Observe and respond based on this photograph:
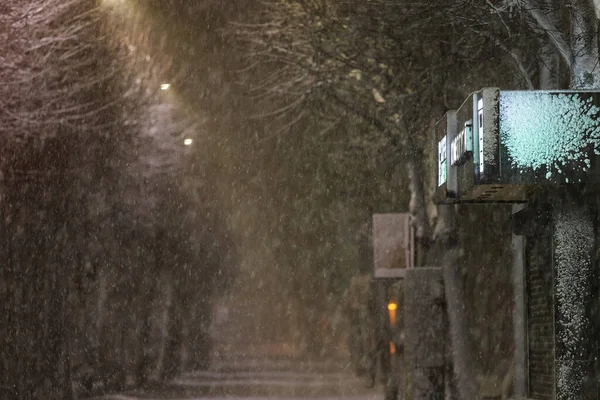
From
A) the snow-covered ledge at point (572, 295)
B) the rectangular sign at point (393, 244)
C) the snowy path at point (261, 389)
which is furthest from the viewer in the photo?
the snowy path at point (261, 389)

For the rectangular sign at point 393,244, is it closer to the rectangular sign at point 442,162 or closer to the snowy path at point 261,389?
the snowy path at point 261,389

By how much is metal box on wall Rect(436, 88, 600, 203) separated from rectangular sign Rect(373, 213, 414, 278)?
10.9m

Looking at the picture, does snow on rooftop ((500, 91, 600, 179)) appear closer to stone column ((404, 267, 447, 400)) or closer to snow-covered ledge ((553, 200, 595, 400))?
snow-covered ledge ((553, 200, 595, 400))

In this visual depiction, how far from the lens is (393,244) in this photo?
71.5 feet

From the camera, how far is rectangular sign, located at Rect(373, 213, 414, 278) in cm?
2141

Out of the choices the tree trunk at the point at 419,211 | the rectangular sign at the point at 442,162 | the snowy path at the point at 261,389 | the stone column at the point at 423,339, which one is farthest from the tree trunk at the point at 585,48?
the snowy path at the point at 261,389

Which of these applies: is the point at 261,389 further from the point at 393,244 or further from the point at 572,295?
the point at 572,295

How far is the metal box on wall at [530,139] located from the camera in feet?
32.9

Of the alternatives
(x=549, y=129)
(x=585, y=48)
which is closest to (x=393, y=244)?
(x=585, y=48)

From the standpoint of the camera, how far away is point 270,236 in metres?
72.1

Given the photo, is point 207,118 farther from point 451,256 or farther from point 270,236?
point 270,236

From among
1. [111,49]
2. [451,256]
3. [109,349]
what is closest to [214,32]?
[111,49]

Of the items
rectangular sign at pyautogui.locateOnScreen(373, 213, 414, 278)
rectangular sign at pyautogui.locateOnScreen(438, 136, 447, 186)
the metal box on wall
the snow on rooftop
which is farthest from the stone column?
the snow on rooftop

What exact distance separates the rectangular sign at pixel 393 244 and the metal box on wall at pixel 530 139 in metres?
10.9
